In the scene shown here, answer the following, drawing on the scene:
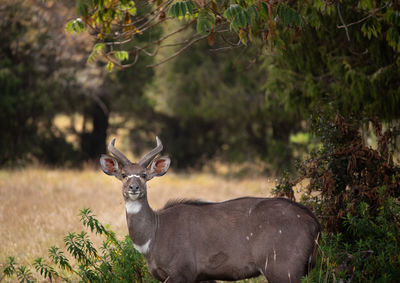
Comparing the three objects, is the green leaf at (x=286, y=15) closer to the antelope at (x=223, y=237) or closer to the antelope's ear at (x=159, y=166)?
the antelope at (x=223, y=237)

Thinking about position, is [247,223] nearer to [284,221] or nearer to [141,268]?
[284,221]

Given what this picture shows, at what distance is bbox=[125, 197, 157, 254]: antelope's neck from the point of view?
621cm

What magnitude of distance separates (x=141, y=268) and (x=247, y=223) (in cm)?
166

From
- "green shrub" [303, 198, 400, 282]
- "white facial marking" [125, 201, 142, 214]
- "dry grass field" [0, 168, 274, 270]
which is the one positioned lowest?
"dry grass field" [0, 168, 274, 270]

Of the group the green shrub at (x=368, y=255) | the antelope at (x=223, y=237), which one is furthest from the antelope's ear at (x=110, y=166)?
the green shrub at (x=368, y=255)

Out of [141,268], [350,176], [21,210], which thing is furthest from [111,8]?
[21,210]

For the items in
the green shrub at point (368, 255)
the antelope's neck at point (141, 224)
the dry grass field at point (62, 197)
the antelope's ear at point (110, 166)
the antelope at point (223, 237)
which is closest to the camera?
the antelope at point (223, 237)

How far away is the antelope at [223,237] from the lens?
5.88m

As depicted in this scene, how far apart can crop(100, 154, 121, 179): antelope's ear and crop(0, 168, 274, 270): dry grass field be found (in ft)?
9.20

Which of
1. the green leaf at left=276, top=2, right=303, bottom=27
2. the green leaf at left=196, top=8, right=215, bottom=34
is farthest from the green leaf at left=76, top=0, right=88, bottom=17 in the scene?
the green leaf at left=276, top=2, right=303, bottom=27

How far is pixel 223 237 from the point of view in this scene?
612 centimetres

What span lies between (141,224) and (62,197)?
7.72 metres

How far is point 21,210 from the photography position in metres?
11.5

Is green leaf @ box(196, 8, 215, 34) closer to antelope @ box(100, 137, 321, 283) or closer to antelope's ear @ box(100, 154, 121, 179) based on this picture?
antelope @ box(100, 137, 321, 283)
